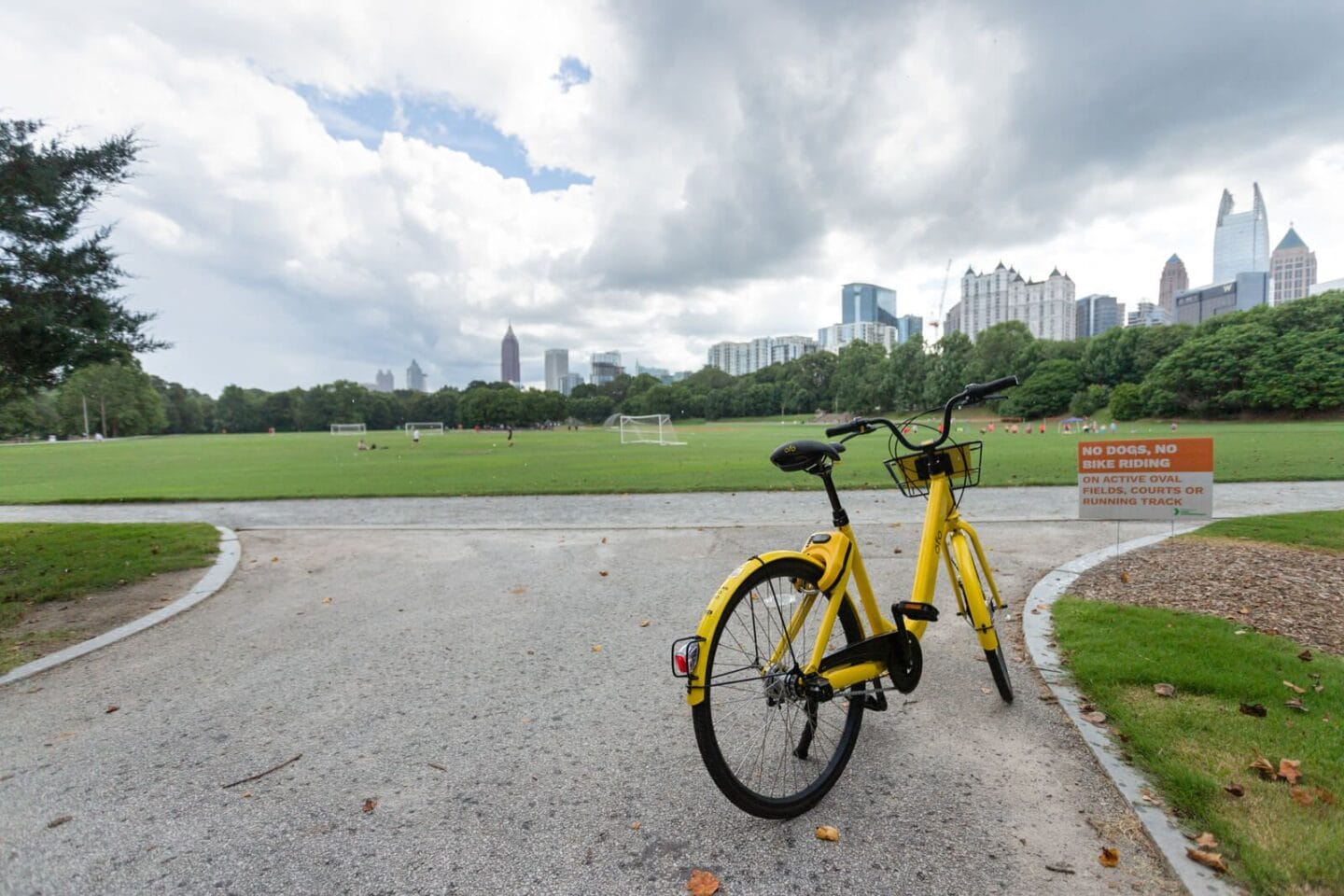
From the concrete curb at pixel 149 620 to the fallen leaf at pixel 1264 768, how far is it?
6.76m

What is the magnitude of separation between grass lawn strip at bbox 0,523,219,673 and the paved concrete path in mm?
795

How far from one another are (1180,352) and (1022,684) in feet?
222

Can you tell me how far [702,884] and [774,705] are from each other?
66cm

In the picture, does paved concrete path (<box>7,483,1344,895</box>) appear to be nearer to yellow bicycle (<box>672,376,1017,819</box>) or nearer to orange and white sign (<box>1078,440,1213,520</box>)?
yellow bicycle (<box>672,376,1017,819</box>)

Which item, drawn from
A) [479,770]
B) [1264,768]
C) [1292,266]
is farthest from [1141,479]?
[1292,266]

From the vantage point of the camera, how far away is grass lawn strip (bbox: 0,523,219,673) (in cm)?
496

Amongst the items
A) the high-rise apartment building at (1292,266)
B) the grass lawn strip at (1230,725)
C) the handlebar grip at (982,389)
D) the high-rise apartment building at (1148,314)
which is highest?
the high-rise apartment building at (1292,266)

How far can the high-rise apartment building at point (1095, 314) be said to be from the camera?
5182 inches

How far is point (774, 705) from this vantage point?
8.25ft

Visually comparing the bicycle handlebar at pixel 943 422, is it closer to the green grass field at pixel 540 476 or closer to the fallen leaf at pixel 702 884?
the fallen leaf at pixel 702 884

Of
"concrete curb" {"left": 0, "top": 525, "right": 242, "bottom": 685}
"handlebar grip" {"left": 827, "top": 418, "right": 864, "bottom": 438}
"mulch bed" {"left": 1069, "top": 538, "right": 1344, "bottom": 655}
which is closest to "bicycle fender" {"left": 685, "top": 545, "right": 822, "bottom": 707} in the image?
"handlebar grip" {"left": 827, "top": 418, "right": 864, "bottom": 438}

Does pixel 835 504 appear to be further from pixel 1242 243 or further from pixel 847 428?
pixel 1242 243

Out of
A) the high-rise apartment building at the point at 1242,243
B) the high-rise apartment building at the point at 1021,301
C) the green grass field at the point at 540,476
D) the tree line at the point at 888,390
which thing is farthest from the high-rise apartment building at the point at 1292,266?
the green grass field at the point at 540,476

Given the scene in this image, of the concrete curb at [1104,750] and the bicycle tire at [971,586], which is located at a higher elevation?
the bicycle tire at [971,586]
